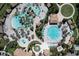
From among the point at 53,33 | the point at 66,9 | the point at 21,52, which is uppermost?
the point at 66,9

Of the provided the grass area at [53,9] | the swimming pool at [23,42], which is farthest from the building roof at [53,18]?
the swimming pool at [23,42]

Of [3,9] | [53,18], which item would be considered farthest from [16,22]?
[53,18]

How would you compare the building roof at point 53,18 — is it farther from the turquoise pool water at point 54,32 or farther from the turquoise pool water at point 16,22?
the turquoise pool water at point 16,22

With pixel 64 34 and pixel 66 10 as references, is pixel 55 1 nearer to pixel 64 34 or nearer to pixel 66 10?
pixel 66 10

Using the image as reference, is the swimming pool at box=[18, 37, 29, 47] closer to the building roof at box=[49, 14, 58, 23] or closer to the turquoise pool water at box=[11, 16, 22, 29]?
the turquoise pool water at box=[11, 16, 22, 29]

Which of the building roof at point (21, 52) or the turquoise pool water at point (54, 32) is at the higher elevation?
the turquoise pool water at point (54, 32)

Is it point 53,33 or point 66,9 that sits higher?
point 66,9

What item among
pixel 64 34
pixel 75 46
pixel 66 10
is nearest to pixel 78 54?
pixel 75 46

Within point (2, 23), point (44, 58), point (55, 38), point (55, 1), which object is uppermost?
point (55, 1)

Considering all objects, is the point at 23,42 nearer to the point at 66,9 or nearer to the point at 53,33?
the point at 53,33
